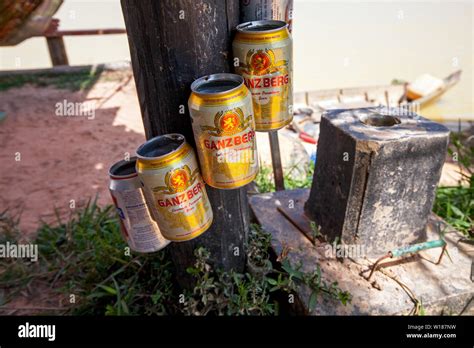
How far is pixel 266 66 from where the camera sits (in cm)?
146

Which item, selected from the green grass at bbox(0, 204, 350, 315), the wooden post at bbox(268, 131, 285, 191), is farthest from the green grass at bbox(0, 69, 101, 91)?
the wooden post at bbox(268, 131, 285, 191)

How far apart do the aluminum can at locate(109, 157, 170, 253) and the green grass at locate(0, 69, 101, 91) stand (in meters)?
6.01

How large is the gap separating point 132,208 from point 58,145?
4.07 meters

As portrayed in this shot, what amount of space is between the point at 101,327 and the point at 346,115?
201 cm

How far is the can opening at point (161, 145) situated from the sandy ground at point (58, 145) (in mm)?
2401

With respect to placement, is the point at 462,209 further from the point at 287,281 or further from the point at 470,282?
the point at 287,281

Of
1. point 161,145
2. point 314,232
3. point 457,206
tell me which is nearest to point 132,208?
point 161,145

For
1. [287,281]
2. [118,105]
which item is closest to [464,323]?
[287,281]

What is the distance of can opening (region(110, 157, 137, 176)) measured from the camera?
1.75 metres

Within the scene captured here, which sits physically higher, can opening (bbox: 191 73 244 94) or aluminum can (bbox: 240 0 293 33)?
aluminum can (bbox: 240 0 293 33)

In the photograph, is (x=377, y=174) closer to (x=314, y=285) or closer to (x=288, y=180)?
(x=314, y=285)

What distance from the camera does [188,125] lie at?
5.10 ft

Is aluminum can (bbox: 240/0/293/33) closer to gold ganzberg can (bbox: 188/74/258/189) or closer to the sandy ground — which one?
gold ganzberg can (bbox: 188/74/258/189)

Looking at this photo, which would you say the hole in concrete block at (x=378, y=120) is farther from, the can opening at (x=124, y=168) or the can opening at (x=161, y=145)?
the can opening at (x=124, y=168)
